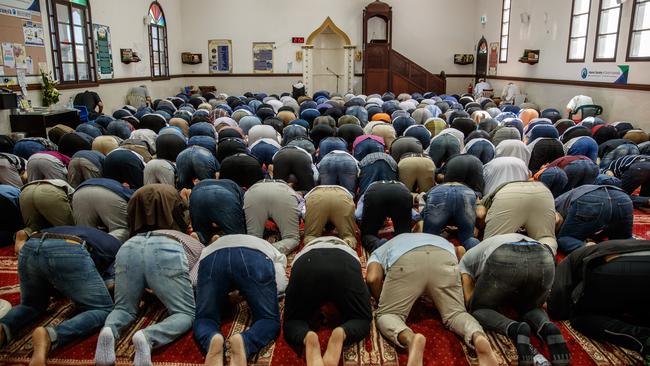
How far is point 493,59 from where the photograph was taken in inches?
609

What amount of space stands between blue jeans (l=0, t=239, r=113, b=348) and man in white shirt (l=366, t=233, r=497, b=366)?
5.77 ft

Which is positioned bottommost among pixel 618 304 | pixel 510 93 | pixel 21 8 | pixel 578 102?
pixel 618 304

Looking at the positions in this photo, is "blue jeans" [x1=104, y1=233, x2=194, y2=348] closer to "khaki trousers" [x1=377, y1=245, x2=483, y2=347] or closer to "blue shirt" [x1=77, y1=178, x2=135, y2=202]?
"khaki trousers" [x1=377, y1=245, x2=483, y2=347]

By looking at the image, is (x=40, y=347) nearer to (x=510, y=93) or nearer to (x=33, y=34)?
(x=33, y=34)

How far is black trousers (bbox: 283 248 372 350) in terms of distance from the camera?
8.79 ft

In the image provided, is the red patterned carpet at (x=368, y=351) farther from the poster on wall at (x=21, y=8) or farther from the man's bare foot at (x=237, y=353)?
the poster on wall at (x=21, y=8)

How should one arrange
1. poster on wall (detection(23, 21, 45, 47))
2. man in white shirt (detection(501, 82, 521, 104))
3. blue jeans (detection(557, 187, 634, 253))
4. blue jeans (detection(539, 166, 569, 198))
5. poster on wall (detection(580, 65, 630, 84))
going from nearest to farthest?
blue jeans (detection(557, 187, 634, 253)) → blue jeans (detection(539, 166, 569, 198)) → poster on wall (detection(23, 21, 45, 47)) → poster on wall (detection(580, 65, 630, 84)) → man in white shirt (detection(501, 82, 521, 104))

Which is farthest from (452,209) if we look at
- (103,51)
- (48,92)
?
(103,51)

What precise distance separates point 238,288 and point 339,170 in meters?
2.45

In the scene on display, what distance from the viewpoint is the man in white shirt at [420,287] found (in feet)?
9.29

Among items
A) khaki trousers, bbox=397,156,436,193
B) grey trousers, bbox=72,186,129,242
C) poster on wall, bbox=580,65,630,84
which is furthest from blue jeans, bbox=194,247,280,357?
poster on wall, bbox=580,65,630,84

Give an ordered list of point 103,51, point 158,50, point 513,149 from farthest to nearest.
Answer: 1. point 158,50
2. point 103,51
3. point 513,149

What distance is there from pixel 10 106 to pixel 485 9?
14047mm

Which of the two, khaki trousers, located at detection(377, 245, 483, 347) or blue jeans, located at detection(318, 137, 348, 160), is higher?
blue jeans, located at detection(318, 137, 348, 160)
